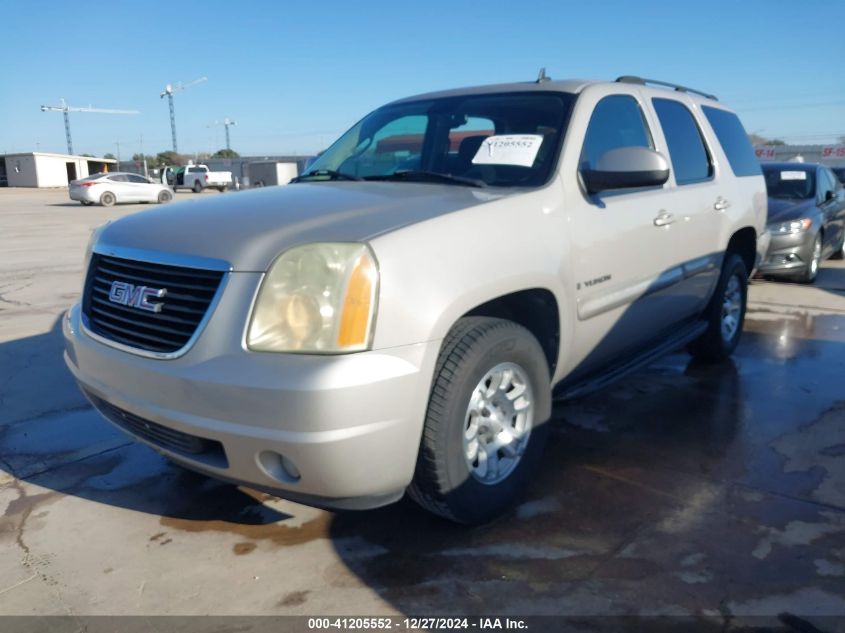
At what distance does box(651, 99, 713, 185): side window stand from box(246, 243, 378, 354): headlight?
2642mm

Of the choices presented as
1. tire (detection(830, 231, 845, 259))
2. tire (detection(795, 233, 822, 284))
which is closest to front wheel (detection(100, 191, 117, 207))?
tire (detection(830, 231, 845, 259))

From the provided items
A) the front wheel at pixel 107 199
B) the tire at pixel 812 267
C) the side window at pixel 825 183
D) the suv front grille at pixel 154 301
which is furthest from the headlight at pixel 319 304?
the front wheel at pixel 107 199

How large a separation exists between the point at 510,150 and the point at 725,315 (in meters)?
2.78

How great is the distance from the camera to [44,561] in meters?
2.89

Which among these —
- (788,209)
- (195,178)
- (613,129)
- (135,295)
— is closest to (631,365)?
(613,129)

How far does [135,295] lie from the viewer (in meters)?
2.76

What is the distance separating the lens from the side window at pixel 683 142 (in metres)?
4.34

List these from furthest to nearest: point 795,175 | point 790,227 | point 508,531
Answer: point 795,175, point 790,227, point 508,531

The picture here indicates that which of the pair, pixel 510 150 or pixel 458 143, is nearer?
pixel 510 150

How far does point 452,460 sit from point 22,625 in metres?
1.60

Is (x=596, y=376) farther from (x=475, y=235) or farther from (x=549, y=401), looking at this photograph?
(x=475, y=235)

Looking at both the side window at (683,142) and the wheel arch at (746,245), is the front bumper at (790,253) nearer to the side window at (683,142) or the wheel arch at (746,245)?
the wheel arch at (746,245)

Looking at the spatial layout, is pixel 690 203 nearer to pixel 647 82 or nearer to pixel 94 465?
pixel 647 82

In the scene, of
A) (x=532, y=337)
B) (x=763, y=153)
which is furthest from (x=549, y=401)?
(x=763, y=153)
